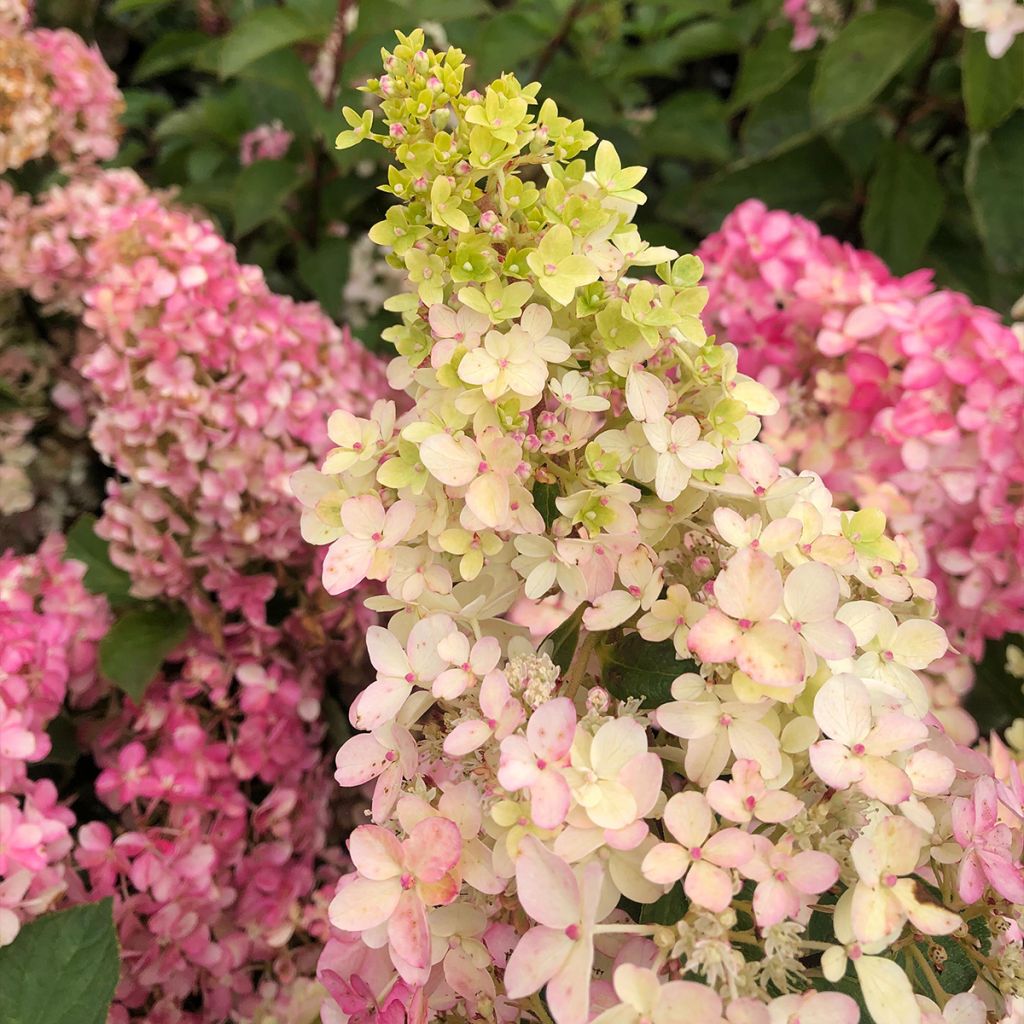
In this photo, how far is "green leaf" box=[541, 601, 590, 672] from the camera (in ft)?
1.47

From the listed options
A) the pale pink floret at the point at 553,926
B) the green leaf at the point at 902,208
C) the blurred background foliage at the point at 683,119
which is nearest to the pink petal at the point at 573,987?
the pale pink floret at the point at 553,926

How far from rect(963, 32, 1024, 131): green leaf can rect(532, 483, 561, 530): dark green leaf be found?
0.83m

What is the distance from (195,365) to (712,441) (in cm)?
→ 49

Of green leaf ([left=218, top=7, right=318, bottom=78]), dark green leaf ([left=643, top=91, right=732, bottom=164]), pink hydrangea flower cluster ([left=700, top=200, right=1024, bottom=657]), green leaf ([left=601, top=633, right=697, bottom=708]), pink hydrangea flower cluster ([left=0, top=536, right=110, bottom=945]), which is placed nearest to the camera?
green leaf ([left=601, top=633, right=697, bottom=708])

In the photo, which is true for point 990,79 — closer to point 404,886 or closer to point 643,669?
point 643,669

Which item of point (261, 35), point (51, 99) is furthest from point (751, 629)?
point (51, 99)

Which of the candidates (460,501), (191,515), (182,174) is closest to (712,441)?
(460,501)

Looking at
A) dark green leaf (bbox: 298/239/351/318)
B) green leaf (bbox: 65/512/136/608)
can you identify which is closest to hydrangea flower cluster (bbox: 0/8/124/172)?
dark green leaf (bbox: 298/239/351/318)

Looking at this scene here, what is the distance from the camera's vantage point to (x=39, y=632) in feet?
2.21

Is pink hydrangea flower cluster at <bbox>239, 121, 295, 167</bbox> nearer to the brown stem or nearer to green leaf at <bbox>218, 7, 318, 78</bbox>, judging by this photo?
green leaf at <bbox>218, 7, 318, 78</bbox>

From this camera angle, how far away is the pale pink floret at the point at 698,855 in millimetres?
321

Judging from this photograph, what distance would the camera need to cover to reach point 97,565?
808mm

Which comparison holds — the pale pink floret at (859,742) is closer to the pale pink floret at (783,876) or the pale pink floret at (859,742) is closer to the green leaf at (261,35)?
the pale pink floret at (783,876)

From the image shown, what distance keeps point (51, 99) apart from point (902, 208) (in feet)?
3.17
